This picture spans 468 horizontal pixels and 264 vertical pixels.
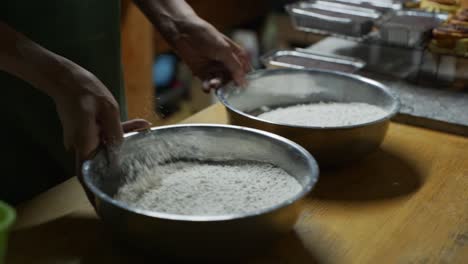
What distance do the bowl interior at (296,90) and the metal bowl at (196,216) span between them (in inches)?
8.8

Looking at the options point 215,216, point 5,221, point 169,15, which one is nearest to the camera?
point 5,221

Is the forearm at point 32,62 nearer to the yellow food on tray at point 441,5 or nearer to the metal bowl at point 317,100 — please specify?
the metal bowl at point 317,100

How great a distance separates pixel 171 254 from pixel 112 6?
0.57 metres

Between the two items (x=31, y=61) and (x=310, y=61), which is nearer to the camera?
(x=31, y=61)

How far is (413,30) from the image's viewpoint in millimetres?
1319

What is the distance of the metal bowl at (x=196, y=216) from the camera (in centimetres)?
62

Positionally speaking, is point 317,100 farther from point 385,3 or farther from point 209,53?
point 385,3

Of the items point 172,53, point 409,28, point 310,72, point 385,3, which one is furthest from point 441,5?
point 172,53

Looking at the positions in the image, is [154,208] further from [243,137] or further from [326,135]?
[326,135]

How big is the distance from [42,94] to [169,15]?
0.27 metres

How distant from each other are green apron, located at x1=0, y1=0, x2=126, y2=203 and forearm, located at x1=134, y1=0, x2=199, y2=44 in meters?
0.06

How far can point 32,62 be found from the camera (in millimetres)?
722

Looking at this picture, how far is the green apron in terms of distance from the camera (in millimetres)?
933

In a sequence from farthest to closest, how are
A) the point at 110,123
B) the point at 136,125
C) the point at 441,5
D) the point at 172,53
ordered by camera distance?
the point at 172,53 → the point at 441,5 → the point at 136,125 → the point at 110,123
